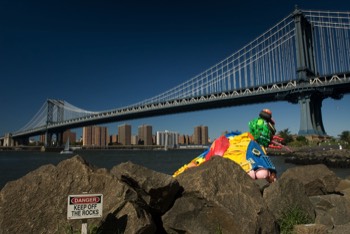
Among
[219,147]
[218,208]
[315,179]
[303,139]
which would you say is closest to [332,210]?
[315,179]

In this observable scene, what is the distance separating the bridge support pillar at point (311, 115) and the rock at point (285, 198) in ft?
129

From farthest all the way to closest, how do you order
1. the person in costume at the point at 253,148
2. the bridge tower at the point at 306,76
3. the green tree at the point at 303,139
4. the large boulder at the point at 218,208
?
the bridge tower at the point at 306,76 < the green tree at the point at 303,139 < the person in costume at the point at 253,148 < the large boulder at the point at 218,208

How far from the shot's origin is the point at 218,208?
3219 millimetres

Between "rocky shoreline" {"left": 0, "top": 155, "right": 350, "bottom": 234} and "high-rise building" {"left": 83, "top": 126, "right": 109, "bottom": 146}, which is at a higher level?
"high-rise building" {"left": 83, "top": 126, "right": 109, "bottom": 146}

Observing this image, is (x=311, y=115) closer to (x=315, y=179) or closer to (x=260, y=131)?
(x=315, y=179)

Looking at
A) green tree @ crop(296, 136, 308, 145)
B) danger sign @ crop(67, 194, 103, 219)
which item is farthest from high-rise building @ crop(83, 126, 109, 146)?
danger sign @ crop(67, 194, 103, 219)

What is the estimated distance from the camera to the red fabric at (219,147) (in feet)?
17.4

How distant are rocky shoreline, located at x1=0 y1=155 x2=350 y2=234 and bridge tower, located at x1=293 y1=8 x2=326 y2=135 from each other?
132 ft

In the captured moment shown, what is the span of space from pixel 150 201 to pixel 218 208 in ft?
2.02

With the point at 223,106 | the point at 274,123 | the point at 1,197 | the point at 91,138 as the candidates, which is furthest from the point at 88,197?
the point at 91,138

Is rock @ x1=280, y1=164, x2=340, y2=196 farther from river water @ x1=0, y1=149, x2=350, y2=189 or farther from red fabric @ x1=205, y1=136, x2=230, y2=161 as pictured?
river water @ x1=0, y1=149, x2=350, y2=189

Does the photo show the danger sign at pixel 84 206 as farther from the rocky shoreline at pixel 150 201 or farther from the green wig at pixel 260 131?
the green wig at pixel 260 131

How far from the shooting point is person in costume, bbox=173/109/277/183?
482 centimetres

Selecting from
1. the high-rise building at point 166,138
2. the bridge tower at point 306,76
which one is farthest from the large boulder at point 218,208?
the high-rise building at point 166,138
